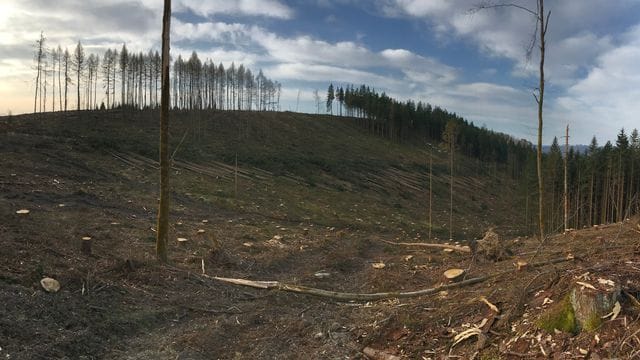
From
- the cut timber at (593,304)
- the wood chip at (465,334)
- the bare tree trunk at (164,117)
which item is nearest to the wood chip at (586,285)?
the cut timber at (593,304)

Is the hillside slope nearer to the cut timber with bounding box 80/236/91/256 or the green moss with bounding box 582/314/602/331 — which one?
the cut timber with bounding box 80/236/91/256

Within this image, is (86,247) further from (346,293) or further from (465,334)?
(465,334)

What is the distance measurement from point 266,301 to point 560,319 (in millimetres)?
6308

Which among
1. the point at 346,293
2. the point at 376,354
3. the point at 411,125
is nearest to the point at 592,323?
the point at 376,354

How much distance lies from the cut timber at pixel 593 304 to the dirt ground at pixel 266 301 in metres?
0.11

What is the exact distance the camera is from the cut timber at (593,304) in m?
5.43

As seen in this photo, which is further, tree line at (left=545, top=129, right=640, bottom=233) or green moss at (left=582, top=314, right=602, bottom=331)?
tree line at (left=545, top=129, right=640, bottom=233)

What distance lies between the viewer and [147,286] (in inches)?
396

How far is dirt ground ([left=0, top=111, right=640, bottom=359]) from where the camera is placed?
A: 6250 millimetres

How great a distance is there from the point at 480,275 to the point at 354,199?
130ft

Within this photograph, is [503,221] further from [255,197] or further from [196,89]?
[196,89]

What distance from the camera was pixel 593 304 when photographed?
18.0ft

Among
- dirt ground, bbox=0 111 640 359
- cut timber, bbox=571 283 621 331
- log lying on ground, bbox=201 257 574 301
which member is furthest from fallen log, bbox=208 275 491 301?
cut timber, bbox=571 283 621 331

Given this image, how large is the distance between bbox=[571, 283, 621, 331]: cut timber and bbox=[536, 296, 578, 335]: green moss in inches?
2.5
